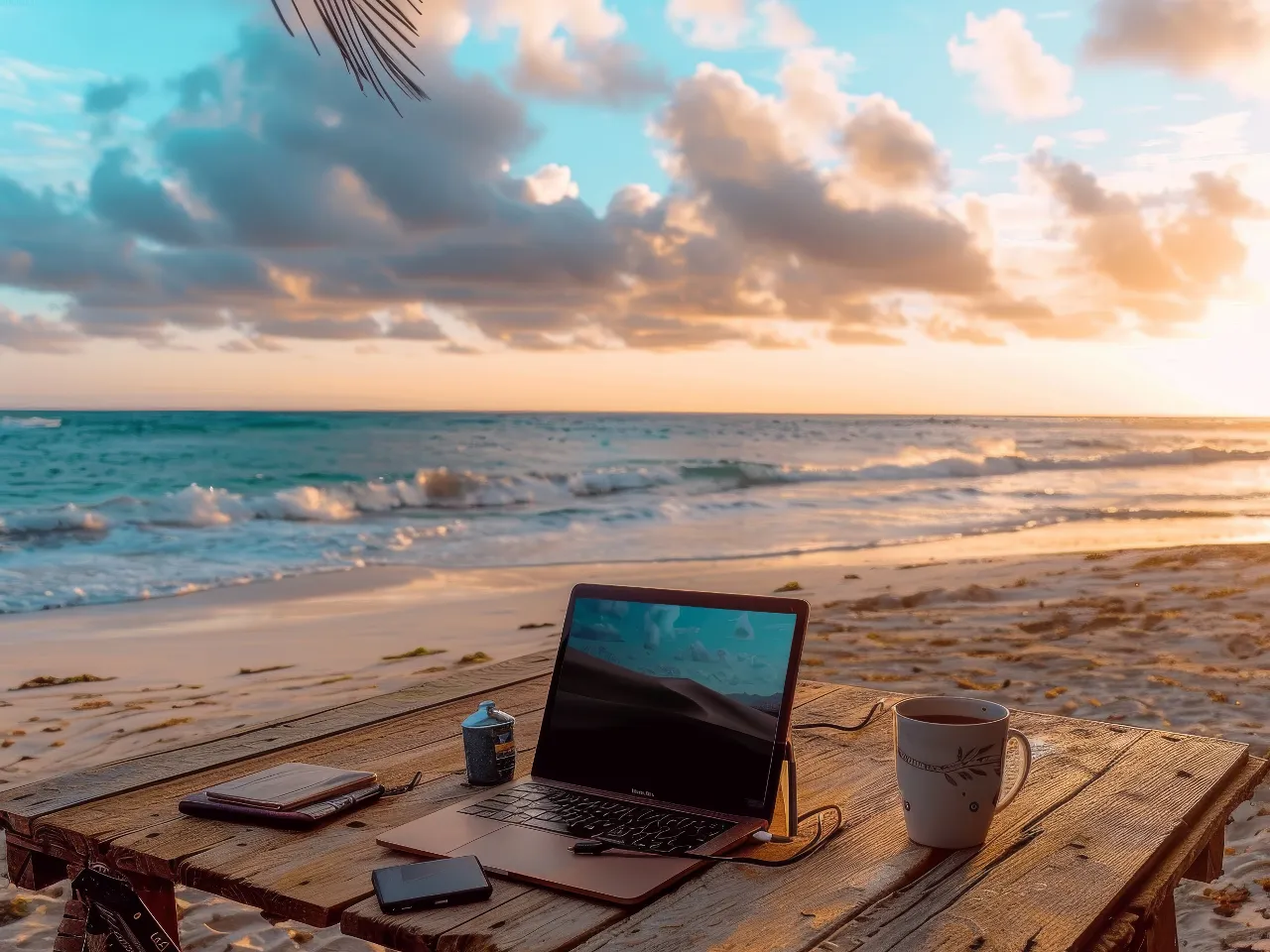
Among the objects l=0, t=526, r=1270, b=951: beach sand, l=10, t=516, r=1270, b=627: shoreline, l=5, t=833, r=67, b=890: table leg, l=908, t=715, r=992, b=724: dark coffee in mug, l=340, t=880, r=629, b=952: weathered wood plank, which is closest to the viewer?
l=340, t=880, r=629, b=952: weathered wood plank

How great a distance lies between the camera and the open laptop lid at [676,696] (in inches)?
56.6

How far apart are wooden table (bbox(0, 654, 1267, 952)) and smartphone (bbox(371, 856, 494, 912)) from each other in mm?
18

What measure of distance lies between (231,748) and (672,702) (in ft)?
2.91

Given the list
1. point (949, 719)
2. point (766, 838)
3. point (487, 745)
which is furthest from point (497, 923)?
point (949, 719)

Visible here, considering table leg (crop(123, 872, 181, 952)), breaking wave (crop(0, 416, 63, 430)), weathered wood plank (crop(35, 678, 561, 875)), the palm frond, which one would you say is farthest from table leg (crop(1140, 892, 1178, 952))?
breaking wave (crop(0, 416, 63, 430))

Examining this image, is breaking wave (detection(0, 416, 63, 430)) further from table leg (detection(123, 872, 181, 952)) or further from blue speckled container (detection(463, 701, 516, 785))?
blue speckled container (detection(463, 701, 516, 785))

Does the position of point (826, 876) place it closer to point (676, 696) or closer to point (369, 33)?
point (676, 696)

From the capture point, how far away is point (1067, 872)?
124 cm

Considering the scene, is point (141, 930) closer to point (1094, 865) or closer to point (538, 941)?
point (538, 941)

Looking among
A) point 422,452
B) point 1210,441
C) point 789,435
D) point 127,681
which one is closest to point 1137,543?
point 127,681

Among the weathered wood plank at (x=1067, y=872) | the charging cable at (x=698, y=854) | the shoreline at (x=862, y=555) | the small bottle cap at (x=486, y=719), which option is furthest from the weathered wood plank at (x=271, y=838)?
the shoreline at (x=862, y=555)

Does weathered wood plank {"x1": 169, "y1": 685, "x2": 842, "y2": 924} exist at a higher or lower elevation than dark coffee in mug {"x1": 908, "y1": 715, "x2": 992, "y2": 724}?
lower

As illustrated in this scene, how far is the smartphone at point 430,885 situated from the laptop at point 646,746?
0.06 m

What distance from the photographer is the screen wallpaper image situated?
1444 millimetres
